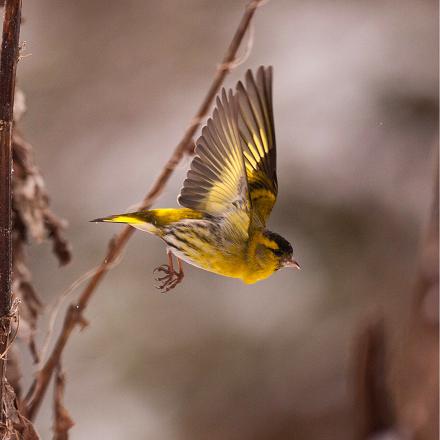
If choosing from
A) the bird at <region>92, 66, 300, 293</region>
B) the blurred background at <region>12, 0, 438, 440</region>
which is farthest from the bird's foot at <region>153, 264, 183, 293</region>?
the blurred background at <region>12, 0, 438, 440</region>

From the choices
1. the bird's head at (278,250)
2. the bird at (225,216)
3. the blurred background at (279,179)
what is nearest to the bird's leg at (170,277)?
the bird at (225,216)

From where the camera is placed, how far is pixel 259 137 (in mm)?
1014

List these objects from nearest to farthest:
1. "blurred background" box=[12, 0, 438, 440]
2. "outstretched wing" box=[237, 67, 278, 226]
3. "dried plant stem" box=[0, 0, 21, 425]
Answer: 1. "dried plant stem" box=[0, 0, 21, 425]
2. "outstretched wing" box=[237, 67, 278, 226]
3. "blurred background" box=[12, 0, 438, 440]

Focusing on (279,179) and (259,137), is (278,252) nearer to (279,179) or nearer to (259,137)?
(259,137)

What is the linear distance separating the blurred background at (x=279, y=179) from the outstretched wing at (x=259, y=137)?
4.75 ft

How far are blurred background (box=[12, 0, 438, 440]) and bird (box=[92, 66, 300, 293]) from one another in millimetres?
1546

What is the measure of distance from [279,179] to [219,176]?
178 centimetres

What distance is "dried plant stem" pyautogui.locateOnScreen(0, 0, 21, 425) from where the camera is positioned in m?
0.81

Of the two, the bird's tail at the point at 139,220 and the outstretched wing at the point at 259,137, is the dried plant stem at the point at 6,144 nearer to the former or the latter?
the bird's tail at the point at 139,220

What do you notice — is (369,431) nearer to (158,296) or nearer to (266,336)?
(158,296)

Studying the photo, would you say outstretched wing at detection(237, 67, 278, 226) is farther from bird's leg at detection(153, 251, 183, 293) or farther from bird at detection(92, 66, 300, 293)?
bird's leg at detection(153, 251, 183, 293)

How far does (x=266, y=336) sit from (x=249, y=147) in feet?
7.80

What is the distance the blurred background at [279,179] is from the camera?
2.77 m

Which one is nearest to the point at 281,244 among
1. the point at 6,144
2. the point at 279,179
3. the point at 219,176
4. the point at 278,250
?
the point at 278,250
